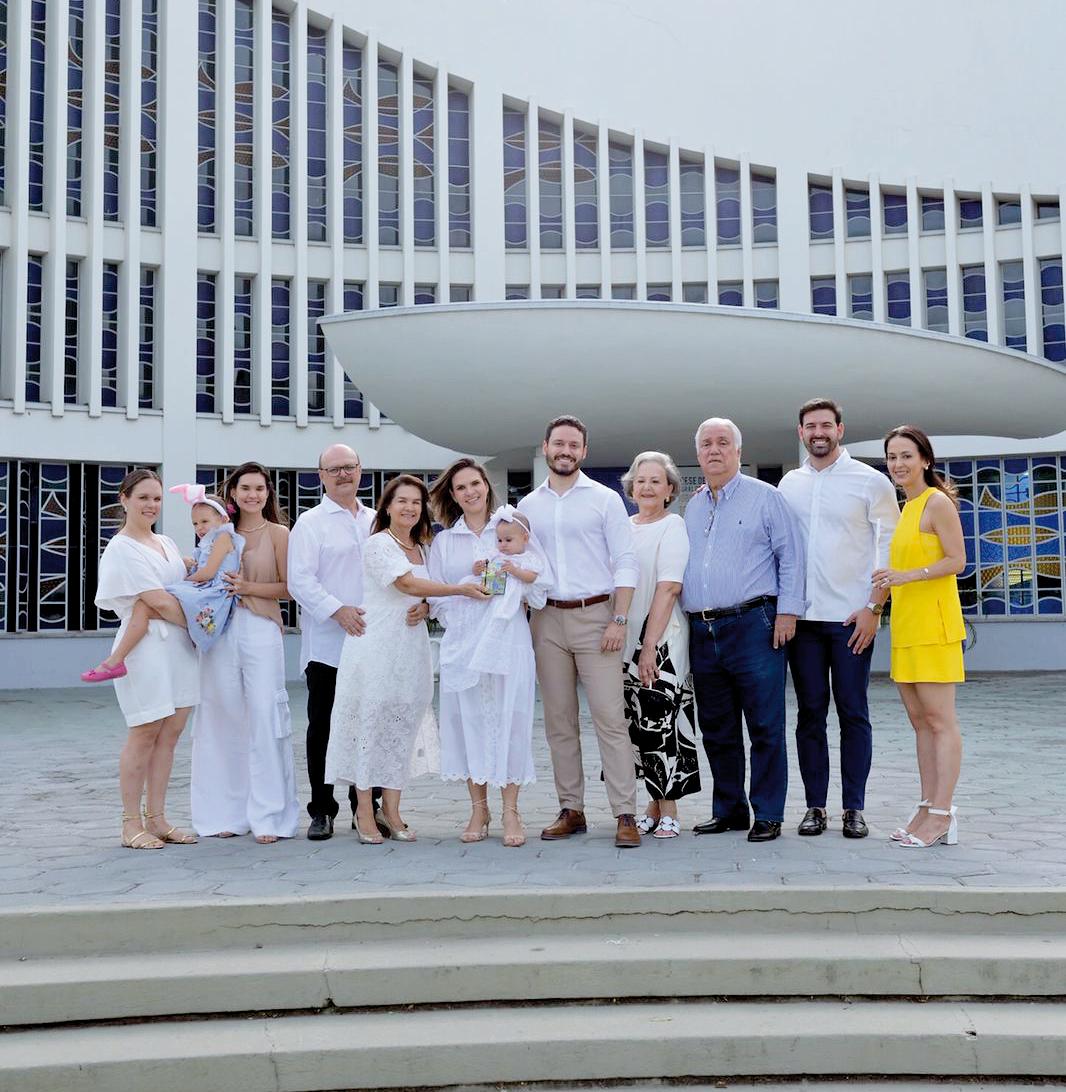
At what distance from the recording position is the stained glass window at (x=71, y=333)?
20.3m

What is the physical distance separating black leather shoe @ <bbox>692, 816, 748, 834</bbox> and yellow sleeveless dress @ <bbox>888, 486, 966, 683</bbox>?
1.05 meters

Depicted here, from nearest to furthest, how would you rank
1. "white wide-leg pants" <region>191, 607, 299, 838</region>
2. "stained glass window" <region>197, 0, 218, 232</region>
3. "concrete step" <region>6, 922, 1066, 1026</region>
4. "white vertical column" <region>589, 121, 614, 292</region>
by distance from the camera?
"concrete step" <region>6, 922, 1066, 1026</region>, "white wide-leg pants" <region>191, 607, 299, 838</region>, "stained glass window" <region>197, 0, 218, 232</region>, "white vertical column" <region>589, 121, 614, 292</region>

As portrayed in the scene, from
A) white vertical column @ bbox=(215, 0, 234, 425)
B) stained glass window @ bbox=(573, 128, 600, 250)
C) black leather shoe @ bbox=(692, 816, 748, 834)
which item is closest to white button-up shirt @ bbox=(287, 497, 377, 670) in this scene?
black leather shoe @ bbox=(692, 816, 748, 834)

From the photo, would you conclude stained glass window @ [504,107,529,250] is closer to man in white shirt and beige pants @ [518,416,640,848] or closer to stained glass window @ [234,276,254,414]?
stained glass window @ [234,276,254,414]

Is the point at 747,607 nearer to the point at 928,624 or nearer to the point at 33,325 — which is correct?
the point at 928,624

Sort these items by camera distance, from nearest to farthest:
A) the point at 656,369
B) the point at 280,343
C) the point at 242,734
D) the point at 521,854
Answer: the point at 521,854 → the point at 242,734 → the point at 656,369 → the point at 280,343

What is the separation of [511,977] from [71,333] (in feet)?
61.0

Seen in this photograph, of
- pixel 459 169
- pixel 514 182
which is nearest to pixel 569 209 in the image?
pixel 514 182

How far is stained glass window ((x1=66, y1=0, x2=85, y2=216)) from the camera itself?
2041cm

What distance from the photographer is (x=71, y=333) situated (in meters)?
20.6

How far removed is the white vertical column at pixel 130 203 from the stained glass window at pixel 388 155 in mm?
4133

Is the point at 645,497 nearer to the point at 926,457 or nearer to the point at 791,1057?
the point at 926,457

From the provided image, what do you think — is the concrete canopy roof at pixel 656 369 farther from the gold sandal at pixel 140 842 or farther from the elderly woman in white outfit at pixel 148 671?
the gold sandal at pixel 140 842

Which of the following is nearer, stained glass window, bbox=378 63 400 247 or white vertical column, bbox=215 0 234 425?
white vertical column, bbox=215 0 234 425
